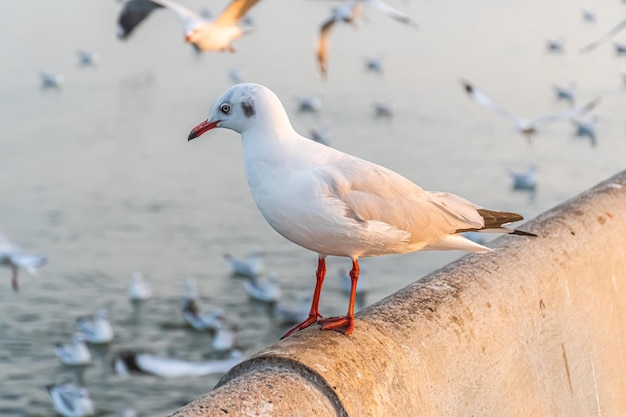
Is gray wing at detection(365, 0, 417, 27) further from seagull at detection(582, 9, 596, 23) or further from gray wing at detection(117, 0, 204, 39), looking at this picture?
seagull at detection(582, 9, 596, 23)

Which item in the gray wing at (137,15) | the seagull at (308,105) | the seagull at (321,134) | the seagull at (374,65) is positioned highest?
the seagull at (374,65)

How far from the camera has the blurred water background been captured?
12.1m

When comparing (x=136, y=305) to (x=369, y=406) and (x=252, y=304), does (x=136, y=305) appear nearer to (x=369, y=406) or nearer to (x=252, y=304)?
(x=252, y=304)

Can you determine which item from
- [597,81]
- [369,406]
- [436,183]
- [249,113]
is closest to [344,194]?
[249,113]

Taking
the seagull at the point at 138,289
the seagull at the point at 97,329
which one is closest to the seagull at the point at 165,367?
the seagull at the point at 97,329

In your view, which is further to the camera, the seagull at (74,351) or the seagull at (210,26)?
the seagull at (74,351)

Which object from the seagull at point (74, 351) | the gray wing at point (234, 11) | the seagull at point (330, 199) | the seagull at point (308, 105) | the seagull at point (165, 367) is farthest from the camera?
the seagull at point (308, 105)

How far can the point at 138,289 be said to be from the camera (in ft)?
39.2

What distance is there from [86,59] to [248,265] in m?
8.38

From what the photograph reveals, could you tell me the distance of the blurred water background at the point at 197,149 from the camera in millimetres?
12109

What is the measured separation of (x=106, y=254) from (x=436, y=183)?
469 centimetres

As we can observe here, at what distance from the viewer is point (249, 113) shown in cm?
322

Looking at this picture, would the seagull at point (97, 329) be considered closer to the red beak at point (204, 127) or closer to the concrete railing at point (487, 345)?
the concrete railing at point (487, 345)

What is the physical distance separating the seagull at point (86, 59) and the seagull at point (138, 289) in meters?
7.98
